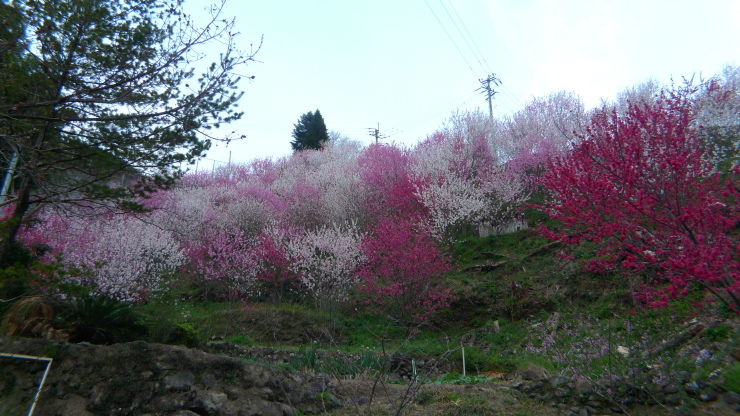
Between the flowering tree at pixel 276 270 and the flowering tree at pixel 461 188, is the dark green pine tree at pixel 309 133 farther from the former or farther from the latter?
the flowering tree at pixel 276 270

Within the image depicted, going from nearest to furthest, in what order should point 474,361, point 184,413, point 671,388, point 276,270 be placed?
point 671,388 < point 184,413 < point 474,361 < point 276,270

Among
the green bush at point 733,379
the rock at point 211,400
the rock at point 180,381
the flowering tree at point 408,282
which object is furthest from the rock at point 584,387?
the flowering tree at point 408,282

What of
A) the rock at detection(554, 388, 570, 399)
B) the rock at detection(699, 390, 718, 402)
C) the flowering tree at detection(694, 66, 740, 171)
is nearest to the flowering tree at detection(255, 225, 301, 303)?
the rock at detection(554, 388, 570, 399)

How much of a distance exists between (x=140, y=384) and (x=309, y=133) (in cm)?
3102

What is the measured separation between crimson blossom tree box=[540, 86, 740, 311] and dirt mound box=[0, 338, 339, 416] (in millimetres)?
3675

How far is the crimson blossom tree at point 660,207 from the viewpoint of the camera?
3.97 meters

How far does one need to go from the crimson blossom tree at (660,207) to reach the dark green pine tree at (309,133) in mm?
28825

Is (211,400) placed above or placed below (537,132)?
below

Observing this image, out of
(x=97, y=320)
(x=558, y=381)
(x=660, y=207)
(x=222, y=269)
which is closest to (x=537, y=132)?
(x=222, y=269)

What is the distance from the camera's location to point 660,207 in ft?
16.1

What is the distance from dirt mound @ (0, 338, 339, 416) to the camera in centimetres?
377

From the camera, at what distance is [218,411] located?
376 cm

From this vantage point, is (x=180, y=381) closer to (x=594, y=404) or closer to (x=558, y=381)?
(x=558, y=381)

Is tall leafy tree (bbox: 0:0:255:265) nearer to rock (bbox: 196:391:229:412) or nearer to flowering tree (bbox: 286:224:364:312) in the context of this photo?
rock (bbox: 196:391:229:412)
